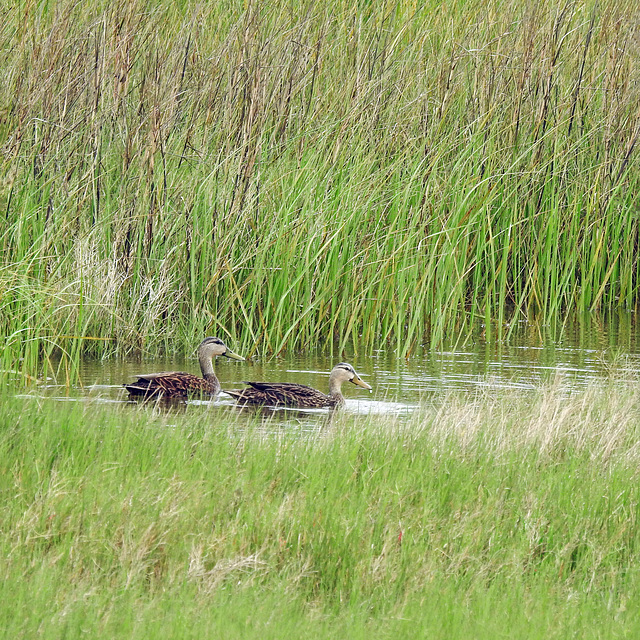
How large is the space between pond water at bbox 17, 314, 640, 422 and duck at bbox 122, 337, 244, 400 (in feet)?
0.41

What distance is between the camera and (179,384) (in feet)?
27.1

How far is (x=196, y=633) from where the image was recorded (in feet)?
12.4

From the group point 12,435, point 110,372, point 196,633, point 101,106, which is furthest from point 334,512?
point 101,106

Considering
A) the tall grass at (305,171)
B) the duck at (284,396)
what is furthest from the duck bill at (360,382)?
the tall grass at (305,171)

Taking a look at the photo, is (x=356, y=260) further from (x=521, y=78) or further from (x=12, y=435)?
(x=12, y=435)

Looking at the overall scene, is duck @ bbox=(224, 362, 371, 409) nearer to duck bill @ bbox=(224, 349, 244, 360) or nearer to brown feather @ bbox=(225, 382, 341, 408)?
brown feather @ bbox=(225, 382, 341, 408)

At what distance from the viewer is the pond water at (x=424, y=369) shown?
8266mm

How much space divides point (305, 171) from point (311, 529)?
223 inches

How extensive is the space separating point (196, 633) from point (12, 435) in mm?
2155

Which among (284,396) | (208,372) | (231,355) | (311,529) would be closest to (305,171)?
(231,355)

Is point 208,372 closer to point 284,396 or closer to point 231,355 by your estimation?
point 231,355

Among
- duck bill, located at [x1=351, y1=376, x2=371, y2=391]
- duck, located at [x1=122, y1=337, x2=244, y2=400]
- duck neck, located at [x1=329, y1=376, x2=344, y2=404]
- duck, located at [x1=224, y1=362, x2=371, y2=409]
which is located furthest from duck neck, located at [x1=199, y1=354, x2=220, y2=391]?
duck bill, located at [x1=351, y1=376, x2=371, y2=391]

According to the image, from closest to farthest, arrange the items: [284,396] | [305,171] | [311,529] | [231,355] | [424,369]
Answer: [311,529] → [284,396] → [231,355] → [424,369] → [305,171]

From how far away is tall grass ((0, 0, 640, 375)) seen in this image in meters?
9.38
